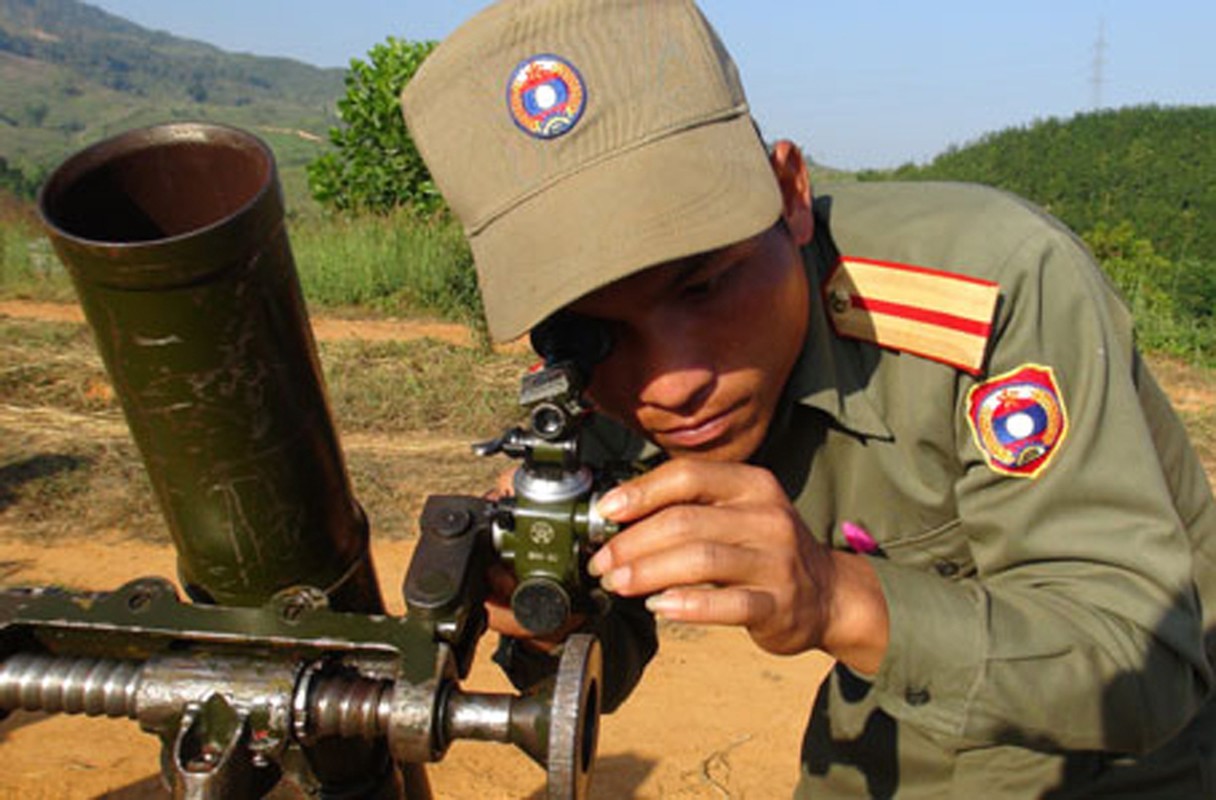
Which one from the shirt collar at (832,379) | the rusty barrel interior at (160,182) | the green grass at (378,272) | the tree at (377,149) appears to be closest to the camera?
the rusty barrel interior at (160,182)

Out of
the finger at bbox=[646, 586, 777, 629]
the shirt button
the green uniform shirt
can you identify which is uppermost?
the shirt button

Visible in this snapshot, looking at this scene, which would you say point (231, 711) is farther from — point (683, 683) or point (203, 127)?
point (683, 683)

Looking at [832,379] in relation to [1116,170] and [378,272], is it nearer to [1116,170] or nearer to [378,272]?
[378,272]

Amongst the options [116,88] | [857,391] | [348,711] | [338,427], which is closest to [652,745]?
[338,427]

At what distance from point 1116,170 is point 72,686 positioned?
113ft

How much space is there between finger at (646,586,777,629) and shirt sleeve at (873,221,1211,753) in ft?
0.98

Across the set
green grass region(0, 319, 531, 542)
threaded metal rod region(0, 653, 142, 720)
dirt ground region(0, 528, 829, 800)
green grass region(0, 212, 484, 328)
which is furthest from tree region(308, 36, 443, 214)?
threaded metal rod region(0, 653, 142, 720)

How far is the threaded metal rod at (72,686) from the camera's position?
4.32 ft

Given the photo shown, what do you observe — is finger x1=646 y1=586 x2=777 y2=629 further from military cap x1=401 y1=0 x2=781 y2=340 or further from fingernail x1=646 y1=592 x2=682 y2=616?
military cap x1=401 y1=0 x2=781 y2=340

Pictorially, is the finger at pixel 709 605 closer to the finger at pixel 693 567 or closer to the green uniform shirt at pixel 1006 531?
the finger at pixel 693 567

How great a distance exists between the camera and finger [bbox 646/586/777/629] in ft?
4.08

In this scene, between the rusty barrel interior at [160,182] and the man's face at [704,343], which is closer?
the rusty barrel interior at [160,182]

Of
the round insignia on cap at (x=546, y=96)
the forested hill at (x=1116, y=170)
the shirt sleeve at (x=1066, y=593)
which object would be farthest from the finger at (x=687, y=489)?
the forested hill at (x=1116, y=170)

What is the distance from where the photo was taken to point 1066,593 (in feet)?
4.93
